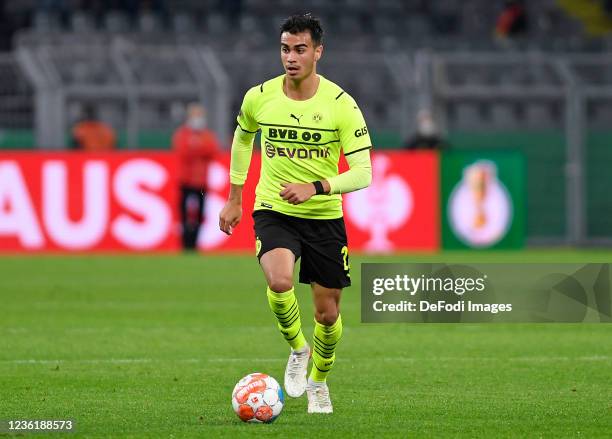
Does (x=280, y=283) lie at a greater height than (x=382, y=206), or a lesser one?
greater

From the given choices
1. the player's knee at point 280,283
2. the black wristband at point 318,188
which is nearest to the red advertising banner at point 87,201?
the player's knee at point 280,283

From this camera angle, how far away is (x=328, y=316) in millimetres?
7820

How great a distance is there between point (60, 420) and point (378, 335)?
5116mm

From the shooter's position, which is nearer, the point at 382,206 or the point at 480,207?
the point at 382,206

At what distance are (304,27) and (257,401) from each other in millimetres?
1992

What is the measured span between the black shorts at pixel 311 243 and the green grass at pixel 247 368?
0.72m

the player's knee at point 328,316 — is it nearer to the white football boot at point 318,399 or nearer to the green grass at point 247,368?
the white football boot at point 318,399

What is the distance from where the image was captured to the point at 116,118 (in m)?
22.8

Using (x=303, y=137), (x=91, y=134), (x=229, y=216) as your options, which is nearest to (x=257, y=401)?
(x=229, y=216)

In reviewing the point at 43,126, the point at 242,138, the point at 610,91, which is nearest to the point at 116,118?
the point at 43,126

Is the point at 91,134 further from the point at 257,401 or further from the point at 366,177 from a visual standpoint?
the point at 257,401

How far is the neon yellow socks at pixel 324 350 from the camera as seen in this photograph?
25.7ft

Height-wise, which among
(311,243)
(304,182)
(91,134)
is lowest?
(91,134)

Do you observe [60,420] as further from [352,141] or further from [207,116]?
[207,116]
